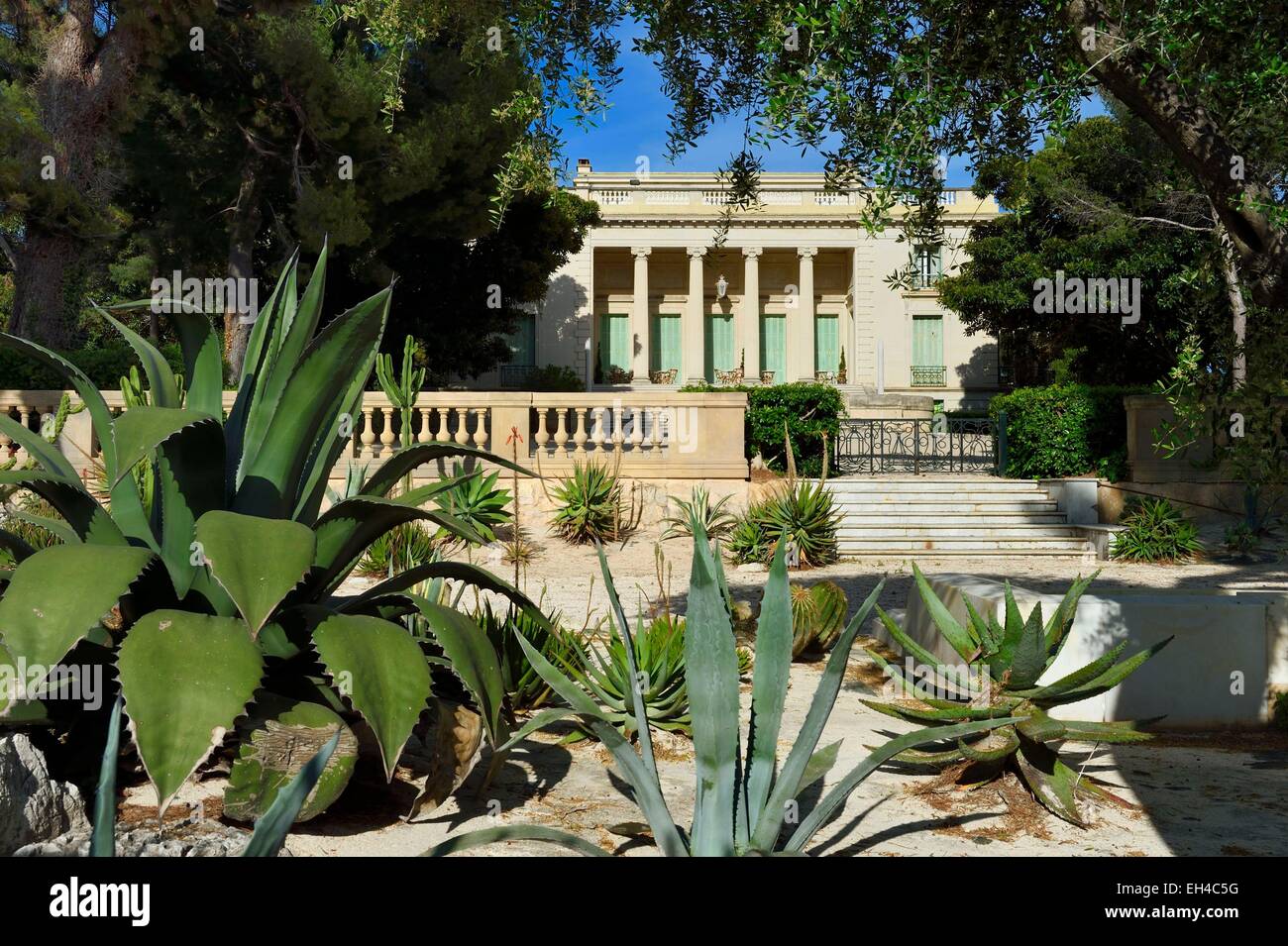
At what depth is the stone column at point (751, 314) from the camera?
1575 inches

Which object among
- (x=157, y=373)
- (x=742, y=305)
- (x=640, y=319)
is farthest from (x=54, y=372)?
(x=742, y=305)

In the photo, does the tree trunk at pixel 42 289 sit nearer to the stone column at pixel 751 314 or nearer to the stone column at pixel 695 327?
the stone column at pixel 695 327

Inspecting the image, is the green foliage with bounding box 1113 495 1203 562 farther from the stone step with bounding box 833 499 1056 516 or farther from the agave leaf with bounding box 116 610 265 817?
the agave leaf with bounding box 116 610 265 817

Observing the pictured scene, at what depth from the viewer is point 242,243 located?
67.3ft

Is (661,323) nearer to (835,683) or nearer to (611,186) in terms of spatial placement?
(611,186)

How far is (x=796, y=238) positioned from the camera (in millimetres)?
39719

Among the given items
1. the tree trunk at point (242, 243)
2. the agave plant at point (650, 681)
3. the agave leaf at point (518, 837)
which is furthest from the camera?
the tree trunk at point (242, 243)

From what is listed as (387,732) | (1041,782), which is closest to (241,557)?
(387,732)

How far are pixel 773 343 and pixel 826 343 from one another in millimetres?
2359

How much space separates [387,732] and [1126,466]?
13921 millimetres

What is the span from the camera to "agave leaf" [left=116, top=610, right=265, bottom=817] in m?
2.72

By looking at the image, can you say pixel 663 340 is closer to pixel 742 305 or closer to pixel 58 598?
pixel 742 305

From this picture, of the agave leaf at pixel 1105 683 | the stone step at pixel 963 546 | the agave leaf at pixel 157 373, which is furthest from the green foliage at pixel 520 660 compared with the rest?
the stone step at pixel 963 546

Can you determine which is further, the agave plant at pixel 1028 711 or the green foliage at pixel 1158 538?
the green foliage at pixel 1158 538
